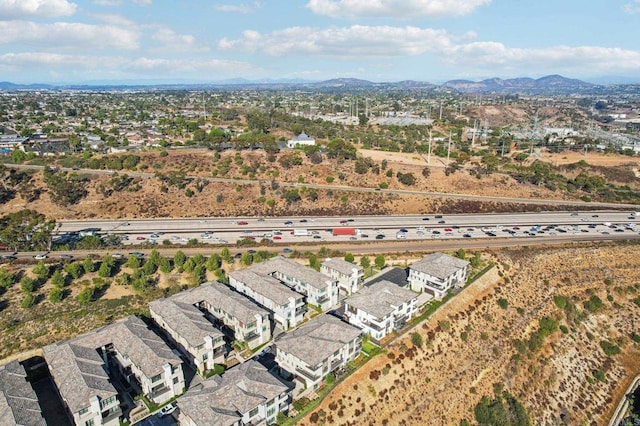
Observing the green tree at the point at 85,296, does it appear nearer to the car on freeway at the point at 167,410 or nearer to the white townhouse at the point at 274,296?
the white townhouse at the point at 274,296

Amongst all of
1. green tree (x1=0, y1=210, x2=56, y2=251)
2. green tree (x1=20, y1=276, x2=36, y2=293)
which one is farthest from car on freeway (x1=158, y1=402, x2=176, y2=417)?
green tree (x1=0, y1=210, x2=56, y2=251)

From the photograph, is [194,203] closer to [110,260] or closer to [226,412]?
[110,260]

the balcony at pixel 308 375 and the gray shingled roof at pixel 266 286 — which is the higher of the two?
the gray shingled roof at pixel 266 286

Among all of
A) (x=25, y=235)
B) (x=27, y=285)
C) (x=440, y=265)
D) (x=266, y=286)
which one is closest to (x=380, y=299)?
(x=440, y=265)

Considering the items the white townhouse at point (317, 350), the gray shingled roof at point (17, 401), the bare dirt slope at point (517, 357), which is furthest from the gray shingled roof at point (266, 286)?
the gray shingled roof at point (17, 401)

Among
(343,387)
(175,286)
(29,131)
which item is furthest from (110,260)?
(29,131)

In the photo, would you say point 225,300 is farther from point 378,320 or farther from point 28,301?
point 28,301
